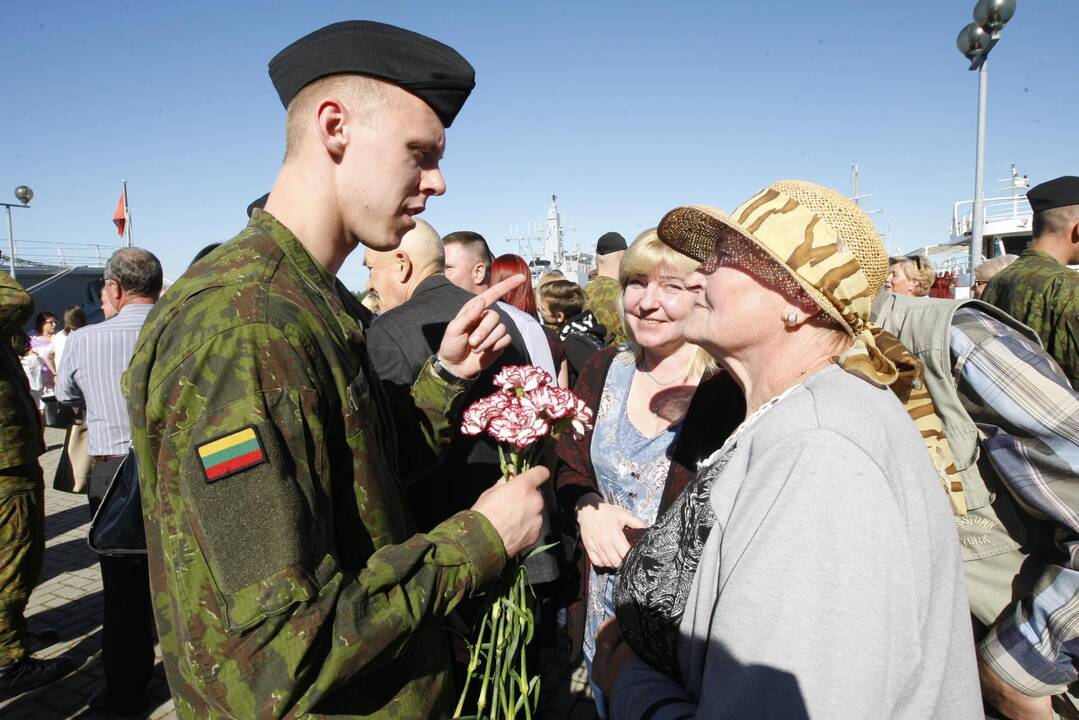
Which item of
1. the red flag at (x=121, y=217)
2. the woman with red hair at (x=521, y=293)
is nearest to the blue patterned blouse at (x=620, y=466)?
the woman with red hair at (x=521, y=293)

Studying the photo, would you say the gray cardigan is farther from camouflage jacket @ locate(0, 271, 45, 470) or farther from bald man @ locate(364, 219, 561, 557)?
camouflage jacket @ locate(0, 271, 45, 470)

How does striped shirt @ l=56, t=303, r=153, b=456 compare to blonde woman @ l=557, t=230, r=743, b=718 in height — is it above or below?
above

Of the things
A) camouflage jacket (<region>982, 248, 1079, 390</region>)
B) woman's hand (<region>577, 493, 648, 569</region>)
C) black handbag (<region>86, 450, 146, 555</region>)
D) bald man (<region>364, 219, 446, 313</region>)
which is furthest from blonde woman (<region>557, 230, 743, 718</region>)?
camouflage jacket (<region>982, 248, 1079, 390</region>)

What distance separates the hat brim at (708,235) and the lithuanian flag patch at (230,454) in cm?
126

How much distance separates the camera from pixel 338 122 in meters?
1.54

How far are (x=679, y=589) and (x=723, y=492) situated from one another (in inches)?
12.3

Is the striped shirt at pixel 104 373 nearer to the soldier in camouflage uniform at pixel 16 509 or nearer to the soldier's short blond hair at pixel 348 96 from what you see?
the soldier in camouflage uniform at pixel 16 509

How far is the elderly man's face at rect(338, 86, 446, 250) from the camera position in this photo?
1550mm

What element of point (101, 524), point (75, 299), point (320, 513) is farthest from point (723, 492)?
point (75, 299)

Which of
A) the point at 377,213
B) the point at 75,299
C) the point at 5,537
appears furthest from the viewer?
the point at 75,299

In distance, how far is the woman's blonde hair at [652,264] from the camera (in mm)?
2865

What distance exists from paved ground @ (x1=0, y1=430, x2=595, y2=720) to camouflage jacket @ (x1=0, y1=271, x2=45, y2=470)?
1.66m

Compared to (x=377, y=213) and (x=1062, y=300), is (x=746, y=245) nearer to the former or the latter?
(x=377, y=213)

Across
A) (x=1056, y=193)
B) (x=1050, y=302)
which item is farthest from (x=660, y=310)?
(x=1056, y=193)
